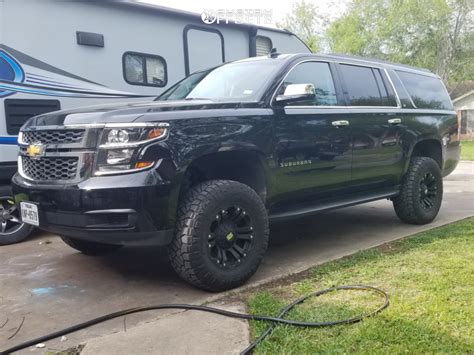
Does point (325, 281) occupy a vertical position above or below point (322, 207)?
below

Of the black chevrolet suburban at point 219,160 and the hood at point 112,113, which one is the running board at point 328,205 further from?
the hood at point 112,113

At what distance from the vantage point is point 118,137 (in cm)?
343

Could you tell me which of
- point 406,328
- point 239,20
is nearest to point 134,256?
point 406,328

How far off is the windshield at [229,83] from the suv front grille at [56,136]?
1303 mm

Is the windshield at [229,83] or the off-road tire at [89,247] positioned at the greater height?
the windshield at [229,83]

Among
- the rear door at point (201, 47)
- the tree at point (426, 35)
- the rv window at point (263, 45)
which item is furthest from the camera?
the tree at point (426, 35)

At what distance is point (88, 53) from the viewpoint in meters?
5.62

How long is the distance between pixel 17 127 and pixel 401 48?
88.4 feet

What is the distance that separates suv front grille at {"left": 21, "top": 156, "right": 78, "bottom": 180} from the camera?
3553 mm

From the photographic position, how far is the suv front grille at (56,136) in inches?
140

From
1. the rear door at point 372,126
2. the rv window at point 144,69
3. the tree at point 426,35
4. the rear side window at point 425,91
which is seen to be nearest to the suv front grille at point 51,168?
the rv window at point 144,69

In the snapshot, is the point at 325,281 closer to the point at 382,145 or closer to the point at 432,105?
the point at 382,145

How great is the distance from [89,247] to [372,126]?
10.3 feet

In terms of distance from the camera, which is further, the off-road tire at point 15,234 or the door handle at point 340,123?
the off-road tire at point 15,234
